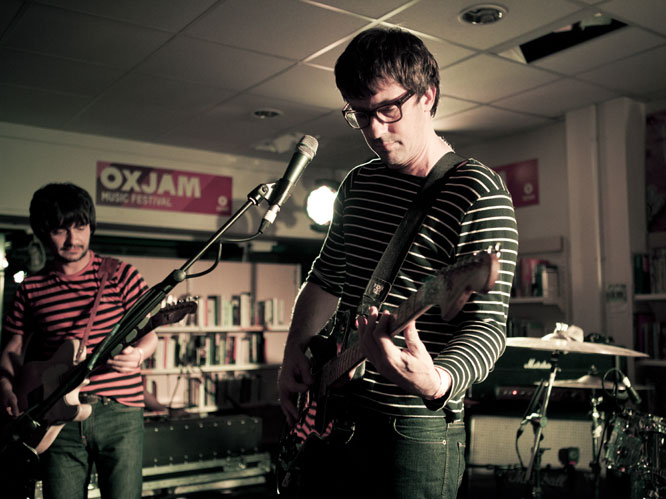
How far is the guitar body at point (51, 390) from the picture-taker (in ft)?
7.14

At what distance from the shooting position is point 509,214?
1.21 meters

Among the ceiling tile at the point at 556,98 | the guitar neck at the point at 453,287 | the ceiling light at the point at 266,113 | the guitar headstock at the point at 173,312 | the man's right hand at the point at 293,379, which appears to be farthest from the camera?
the ceiling light at the point at 266,113

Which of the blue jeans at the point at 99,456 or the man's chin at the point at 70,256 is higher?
the man's chin at the point at 70,256

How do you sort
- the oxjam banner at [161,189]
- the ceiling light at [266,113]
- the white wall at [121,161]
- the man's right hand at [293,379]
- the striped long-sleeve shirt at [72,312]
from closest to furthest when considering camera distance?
1. the man's right hand at [293,379]
2. the striped long-sleeve shirt at [72,312]
3. the ceiling light at [266,113]
4. the white wall at [121,161]
5. the oxjam banner at [161,189]

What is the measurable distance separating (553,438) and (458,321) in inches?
114

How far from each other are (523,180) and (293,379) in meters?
4.41

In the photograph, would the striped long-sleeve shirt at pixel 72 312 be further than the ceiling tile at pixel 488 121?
No

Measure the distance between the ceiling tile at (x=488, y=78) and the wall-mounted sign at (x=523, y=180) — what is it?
1026 millimetres

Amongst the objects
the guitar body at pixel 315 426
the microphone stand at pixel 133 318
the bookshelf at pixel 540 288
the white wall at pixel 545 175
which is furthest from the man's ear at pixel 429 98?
the white wall at pixel 545 175

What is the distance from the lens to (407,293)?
1271 mm

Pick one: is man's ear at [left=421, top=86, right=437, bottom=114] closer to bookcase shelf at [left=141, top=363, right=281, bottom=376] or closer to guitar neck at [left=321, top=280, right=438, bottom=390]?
guitar neck at [left=321, top=280, right=438, bottom=390]

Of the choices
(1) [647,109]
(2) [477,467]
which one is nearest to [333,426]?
(2) [477,467]

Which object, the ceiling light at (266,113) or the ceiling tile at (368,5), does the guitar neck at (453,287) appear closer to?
the ceiling tile at (368,5)

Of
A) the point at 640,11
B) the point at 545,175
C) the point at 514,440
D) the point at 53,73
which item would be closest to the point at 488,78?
the point at 640,11
